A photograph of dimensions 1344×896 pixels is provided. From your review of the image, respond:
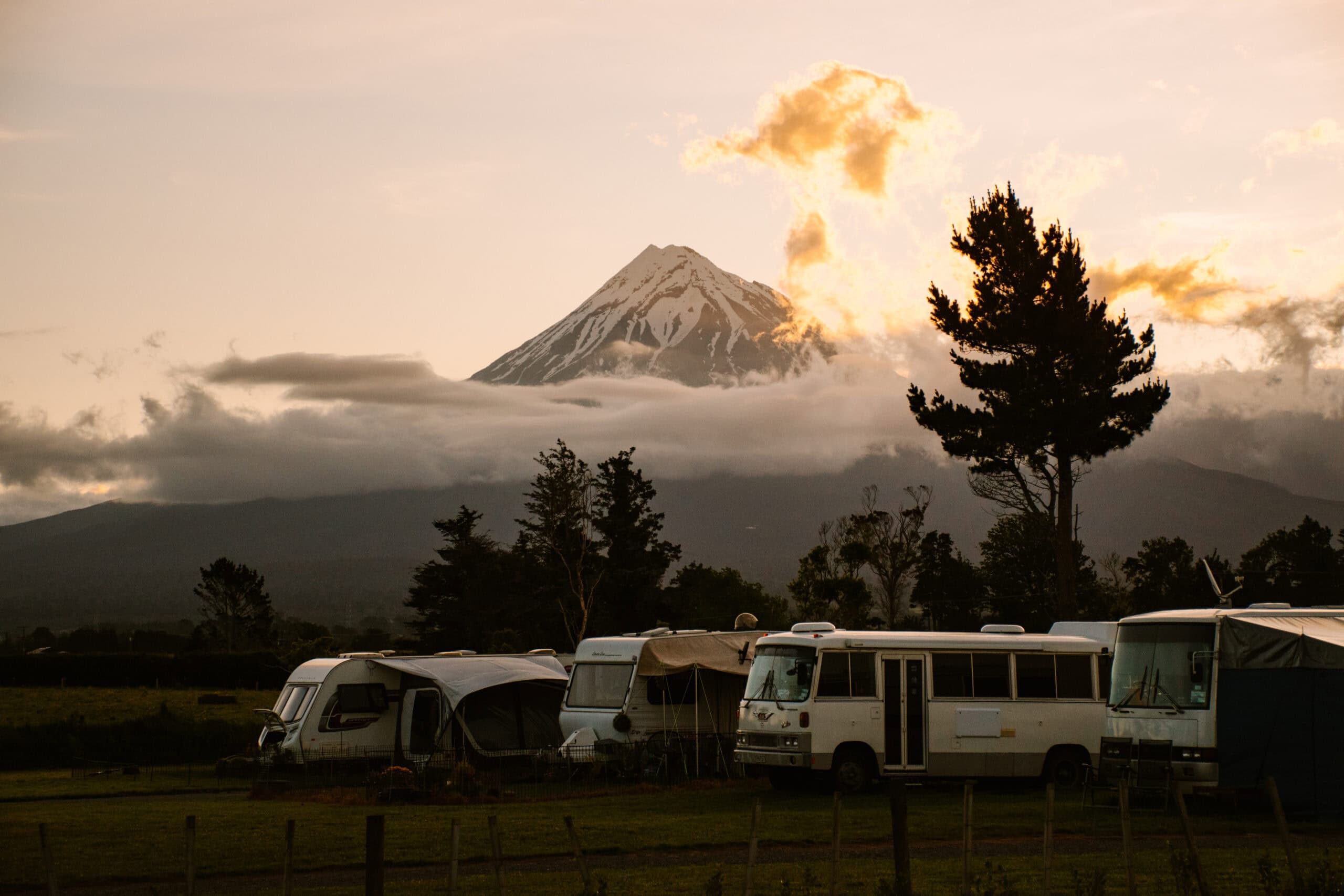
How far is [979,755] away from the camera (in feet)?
73.4

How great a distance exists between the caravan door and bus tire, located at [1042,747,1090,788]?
38.5 ft

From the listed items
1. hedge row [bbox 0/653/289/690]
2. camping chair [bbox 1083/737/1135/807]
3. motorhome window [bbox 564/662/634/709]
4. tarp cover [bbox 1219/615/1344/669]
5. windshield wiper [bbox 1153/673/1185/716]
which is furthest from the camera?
hedge row [bbox 0/653/289/690]

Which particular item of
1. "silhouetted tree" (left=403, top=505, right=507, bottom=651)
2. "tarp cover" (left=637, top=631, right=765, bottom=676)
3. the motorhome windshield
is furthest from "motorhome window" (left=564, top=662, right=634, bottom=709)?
"silhouetted tree" (left=403, top=505, right=507, bottom=651)

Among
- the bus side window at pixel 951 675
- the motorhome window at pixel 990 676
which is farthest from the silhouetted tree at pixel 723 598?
the bus side window at pixel 951 675

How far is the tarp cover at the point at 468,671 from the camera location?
27812 millimetres

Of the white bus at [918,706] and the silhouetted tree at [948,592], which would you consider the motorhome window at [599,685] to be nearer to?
the white bus at [918,706]

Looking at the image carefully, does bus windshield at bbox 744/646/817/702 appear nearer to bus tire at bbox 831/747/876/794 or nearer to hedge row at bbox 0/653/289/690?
bus tire at bbox 831/747/876/794

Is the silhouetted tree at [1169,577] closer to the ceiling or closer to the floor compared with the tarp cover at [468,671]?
closer to the ceiling

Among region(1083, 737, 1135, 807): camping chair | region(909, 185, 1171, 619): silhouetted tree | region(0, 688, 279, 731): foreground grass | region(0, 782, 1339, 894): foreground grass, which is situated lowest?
region(0, 688, 279, 731): foreground grass

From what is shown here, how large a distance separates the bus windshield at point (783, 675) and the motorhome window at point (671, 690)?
3765 millimetres

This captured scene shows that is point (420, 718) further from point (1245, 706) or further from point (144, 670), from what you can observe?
point (144, 670)

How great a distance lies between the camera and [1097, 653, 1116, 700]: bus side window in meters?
23.2

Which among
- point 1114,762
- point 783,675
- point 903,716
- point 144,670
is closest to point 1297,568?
point 144,670

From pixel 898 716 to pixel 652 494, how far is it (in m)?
58.3
